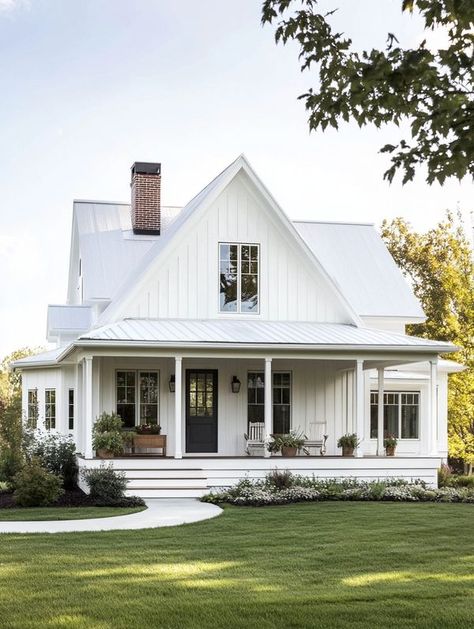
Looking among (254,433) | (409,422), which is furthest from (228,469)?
(409,422)

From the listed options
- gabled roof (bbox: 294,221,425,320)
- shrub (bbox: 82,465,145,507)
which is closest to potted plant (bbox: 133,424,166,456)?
shrub (bbox: 82,465,145,507)

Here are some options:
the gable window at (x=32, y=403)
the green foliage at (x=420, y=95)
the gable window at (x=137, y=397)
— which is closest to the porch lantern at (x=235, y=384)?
the gable window at (x=137, y=397)

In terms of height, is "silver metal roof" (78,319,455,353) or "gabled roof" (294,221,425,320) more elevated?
"gabled roof" (294,221,425,320)

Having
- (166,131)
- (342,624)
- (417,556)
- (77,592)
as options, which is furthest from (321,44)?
(166,131)

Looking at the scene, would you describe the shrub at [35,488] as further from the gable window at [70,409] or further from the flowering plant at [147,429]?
the gable window at [70,409]

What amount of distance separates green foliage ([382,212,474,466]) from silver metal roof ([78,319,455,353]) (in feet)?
29.2

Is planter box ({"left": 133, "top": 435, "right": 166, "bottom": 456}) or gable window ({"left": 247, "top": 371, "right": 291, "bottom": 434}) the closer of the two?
planter box ({"left": 133, "top": 435, "right": 166, "bottom": 456})

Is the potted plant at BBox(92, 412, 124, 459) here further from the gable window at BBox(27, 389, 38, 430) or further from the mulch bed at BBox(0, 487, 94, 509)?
the gable window at BBox(27, 389, 38, 430)

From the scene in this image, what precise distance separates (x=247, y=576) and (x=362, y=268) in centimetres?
2140

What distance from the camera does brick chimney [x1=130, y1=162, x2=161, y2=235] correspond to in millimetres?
30031

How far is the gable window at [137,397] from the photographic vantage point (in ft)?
77.7

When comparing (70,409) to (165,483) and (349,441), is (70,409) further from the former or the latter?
(349,441)

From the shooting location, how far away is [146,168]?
1181 inches

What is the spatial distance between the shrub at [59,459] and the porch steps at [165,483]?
2.77 metres
